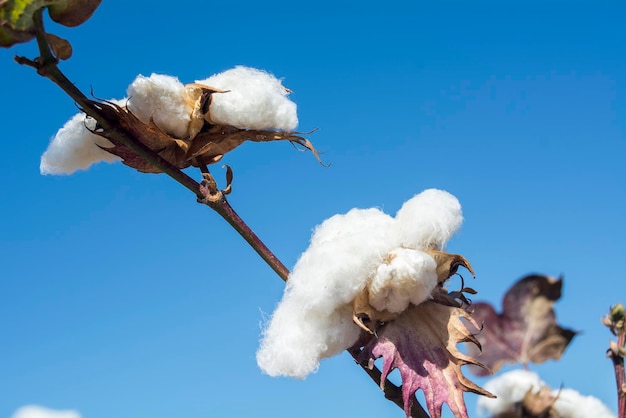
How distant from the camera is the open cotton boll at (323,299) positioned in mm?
1221

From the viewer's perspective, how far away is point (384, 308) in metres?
1.25

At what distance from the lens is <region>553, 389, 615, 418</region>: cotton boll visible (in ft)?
3.85

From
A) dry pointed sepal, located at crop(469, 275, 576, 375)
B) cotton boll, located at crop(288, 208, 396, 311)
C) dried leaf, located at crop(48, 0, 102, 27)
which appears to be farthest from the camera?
cotton boll, located at crop(288, 208, 396, 311)

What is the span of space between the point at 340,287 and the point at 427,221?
0.18 m

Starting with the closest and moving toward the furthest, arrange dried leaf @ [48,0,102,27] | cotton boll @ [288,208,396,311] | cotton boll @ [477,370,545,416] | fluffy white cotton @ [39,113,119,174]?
cotton boll @ [477,370,545,416] → dried leaf @ [48,0,102,27] → cotton boll @ [288,208,396,311] → fluffy white cotton @ [39,113,119,174]

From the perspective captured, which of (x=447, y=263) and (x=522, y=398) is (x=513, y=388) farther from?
(x=447, y=263)

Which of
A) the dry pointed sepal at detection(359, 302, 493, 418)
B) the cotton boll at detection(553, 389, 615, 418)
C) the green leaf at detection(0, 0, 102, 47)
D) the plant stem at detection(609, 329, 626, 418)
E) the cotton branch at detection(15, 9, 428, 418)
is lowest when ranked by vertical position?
the plant stem at detection(609, 329, 626, 418)

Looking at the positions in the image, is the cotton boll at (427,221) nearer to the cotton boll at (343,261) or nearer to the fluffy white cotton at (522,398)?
the cotton boll at (343,261)

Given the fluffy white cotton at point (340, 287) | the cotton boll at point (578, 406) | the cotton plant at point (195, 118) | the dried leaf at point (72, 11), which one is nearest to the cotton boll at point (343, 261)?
the fluffy white cotton at point (340, 287)

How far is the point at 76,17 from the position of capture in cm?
113

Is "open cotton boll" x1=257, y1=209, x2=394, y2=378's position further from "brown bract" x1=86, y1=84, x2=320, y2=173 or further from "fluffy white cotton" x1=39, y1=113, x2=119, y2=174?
"fluffy white cotton" x1=39, y1=113, x2=119, y2=174

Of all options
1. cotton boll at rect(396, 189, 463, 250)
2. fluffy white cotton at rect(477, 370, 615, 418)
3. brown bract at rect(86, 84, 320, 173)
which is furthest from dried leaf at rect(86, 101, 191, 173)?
fluffy white cotton at rect(477, 370, 615, 418)

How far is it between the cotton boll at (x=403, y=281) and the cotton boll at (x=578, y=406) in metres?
0.25

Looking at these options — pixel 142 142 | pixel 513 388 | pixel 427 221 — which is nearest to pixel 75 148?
pixel 142 142
